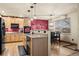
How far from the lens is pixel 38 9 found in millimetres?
3105

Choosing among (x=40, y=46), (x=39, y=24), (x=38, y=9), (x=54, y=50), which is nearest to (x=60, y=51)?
(x=54, y=50)

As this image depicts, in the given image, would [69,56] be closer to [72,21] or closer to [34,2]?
[72,21]

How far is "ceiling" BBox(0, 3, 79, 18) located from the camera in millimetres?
2932

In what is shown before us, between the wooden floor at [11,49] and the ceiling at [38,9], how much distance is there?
2.68 feet

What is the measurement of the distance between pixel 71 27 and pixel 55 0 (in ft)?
2.70

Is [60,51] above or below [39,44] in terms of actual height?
below

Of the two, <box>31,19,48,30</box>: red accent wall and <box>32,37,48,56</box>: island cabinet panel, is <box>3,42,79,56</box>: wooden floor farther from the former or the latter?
<box>31,19,48,30</box>: red accent wall

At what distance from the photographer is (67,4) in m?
2.95

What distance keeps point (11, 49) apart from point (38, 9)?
1.29 meters

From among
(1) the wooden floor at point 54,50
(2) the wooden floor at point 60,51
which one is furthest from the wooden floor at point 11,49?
(2) the wooden floor at point 60,51

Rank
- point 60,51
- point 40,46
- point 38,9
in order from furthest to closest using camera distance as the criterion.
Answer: point 40,46
point 60,51
point 38,9

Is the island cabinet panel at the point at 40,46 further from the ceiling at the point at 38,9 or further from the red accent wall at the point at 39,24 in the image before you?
the ceiling at the point at 38,9

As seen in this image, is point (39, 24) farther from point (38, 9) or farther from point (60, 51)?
point (60, 51)

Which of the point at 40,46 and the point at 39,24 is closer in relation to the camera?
the point at 39,24
